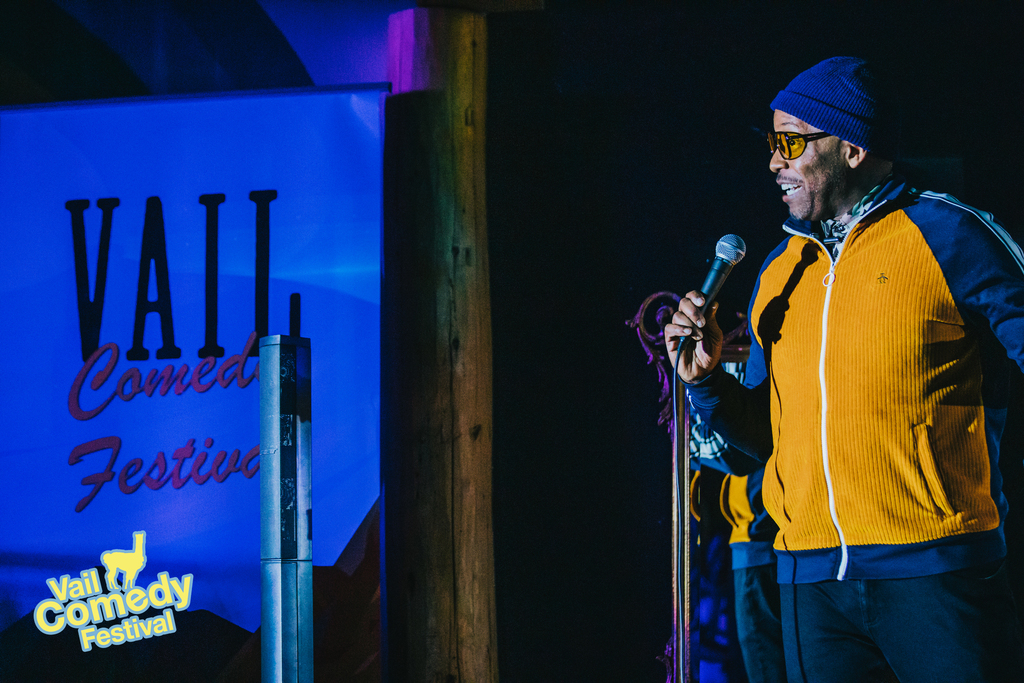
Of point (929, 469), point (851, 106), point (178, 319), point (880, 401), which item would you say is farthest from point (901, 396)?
point (178, 319)

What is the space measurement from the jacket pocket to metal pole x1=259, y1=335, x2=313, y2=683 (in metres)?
1.48

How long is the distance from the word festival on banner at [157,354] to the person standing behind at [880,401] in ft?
6.37

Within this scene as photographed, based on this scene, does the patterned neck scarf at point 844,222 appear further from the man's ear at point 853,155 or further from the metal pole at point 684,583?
the metal pole at point 684,583

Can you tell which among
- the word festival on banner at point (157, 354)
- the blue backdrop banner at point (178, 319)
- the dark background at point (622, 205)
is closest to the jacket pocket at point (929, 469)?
the dark background at point (622, 205)

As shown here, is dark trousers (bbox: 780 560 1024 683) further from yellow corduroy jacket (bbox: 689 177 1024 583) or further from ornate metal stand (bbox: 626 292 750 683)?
ornate metal stand (bbox: 626 292 750 683)

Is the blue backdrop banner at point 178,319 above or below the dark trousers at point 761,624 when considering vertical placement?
above

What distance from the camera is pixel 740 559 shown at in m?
3.11

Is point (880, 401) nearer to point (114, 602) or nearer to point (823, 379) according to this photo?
point (823, 379)

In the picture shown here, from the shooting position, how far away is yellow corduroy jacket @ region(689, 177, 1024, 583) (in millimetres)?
1893

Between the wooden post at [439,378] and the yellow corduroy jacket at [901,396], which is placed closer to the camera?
the yellow corduroy jacket at [901,396]

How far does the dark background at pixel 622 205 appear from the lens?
3299 millimetres

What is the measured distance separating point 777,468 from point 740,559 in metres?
1.00

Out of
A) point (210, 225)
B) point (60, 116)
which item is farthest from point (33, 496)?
point (60, 116)

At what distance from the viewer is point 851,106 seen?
7.04 ft
